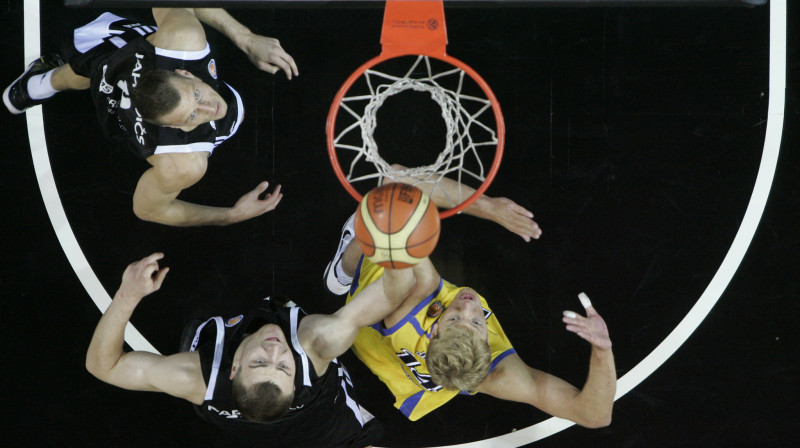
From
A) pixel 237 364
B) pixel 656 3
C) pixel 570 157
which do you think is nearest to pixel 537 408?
pixel 570 157

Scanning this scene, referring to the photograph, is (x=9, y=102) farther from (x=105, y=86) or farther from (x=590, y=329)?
(x=590, y=329)

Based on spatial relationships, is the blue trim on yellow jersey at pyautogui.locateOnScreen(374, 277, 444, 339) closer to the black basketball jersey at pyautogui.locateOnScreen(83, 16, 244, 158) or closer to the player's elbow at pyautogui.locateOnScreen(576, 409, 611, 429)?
the player's elbow at pyautogui.locateOnScreen(576, 409, 611, 429)

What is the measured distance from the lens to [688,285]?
12.7 ft

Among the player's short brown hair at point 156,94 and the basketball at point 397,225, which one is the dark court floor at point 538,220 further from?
the basketball at point 397,225

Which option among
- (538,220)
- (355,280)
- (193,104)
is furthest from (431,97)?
(193,104)

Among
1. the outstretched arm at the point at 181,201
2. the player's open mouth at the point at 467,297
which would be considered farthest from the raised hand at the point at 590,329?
the outstretched arm at the point at 181,201

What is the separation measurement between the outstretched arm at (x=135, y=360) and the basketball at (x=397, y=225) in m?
1.21

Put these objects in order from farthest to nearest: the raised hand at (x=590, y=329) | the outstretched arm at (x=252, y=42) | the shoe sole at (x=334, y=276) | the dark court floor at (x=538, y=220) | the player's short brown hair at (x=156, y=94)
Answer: the dark court floor at (x=538, y=220) < the shoe sole at (x=334, y=276) < the outstretched arm at (x=252, y=42) < the raised hand at (x=590, y=329) < the player's short brown hair at (x=156, y=94)

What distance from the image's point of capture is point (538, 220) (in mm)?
3859

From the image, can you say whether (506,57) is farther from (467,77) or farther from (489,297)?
(489,297)

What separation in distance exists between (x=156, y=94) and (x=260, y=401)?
1.46 meters

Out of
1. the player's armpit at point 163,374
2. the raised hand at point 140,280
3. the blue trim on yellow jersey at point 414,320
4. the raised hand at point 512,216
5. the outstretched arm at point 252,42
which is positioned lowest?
the player's armpit at point 163,374

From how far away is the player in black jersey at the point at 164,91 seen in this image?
3.11m

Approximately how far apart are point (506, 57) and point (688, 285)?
1696mm
